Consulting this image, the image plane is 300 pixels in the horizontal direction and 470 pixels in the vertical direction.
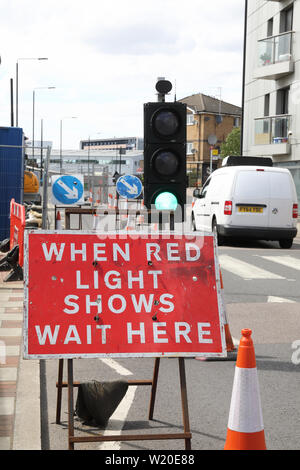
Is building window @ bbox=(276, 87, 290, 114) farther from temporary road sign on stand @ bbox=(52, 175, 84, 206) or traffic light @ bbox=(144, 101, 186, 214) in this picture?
traffic light @ bbox=(144, 101, 186, 214)

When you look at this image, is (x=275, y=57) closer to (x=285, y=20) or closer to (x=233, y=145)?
(x=285, y=20)

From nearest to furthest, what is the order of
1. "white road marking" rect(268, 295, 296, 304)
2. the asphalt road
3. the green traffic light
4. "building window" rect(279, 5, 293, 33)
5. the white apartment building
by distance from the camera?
the asphalt road < the green traffic light < "white road marking" rect(268, 295, 296, 304) < the white apartment building < "building window" rect(279, 5, 293, 33)

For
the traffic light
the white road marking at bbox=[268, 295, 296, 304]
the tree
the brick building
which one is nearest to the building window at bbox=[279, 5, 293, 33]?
the white road marking at bbox=[268, 295, 296, 304]

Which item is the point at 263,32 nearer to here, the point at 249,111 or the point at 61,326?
the point at 249,111

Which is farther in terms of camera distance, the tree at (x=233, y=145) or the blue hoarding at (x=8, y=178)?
the tree at (x=233, y=145)

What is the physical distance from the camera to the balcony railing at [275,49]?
34.4 metres

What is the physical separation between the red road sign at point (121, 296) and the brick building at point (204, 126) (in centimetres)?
7988

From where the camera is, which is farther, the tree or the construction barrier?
the tree

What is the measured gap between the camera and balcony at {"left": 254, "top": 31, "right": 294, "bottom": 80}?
3425 centimetres

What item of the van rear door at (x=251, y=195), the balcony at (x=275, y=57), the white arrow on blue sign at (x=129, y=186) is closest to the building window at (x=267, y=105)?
the balcony at (x=275, y=57)

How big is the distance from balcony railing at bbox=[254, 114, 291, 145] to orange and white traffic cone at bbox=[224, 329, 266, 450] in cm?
3108

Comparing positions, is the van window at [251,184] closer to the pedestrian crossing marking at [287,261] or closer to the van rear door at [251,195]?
the van rear door at [251,195]

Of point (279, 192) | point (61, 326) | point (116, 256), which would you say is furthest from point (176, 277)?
point (279, 192)
